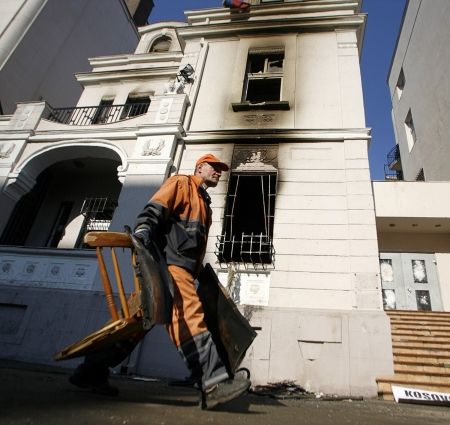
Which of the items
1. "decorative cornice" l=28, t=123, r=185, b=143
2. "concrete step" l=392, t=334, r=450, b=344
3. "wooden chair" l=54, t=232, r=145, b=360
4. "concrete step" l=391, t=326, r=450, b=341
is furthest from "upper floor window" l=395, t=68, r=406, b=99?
"wooden chair" l=54, t=232, r=145, b=360

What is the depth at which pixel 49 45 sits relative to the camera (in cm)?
1373

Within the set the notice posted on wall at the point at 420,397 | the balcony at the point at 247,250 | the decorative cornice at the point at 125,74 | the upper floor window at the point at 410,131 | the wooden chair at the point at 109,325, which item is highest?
the upper floor window at the point at 410,131

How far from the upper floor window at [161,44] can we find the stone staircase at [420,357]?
1352 centimetres

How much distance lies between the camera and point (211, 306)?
2531 mm

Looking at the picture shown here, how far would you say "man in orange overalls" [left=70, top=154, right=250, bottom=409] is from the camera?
2098 millimetres

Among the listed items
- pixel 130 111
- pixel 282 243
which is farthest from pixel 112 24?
pixel 282 243

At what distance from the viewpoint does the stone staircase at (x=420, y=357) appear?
4.45m

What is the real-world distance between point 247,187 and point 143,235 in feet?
19.1

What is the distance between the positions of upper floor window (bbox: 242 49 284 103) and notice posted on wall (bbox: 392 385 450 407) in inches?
301

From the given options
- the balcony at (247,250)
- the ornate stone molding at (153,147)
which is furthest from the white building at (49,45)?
the balcony at (247,250)

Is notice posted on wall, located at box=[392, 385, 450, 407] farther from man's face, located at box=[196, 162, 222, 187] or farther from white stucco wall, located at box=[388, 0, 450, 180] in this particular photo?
white stucco wall, located at box=[388, 0, 450, 180]

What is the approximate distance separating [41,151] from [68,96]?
24.5 ft

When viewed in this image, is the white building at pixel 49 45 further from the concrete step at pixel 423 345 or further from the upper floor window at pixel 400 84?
the upper floor window at pixel 400 84

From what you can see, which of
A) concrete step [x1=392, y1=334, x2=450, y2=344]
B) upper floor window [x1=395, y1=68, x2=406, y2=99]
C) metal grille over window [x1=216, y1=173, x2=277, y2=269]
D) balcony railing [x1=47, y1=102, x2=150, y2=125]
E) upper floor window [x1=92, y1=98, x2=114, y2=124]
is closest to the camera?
concrete step [x1=392, y1=334, x2=450, y2=344]
